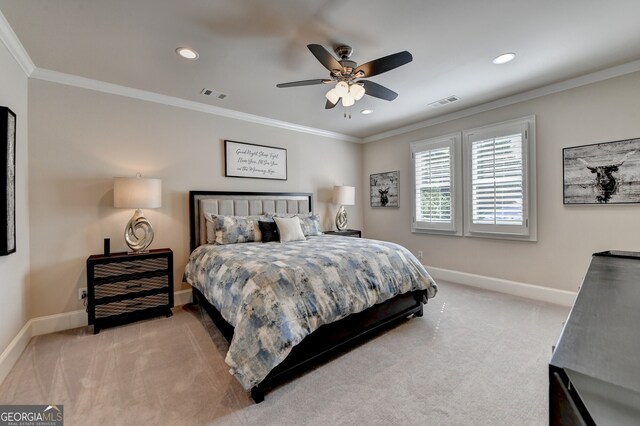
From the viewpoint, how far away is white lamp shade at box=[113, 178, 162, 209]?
2.89 metres

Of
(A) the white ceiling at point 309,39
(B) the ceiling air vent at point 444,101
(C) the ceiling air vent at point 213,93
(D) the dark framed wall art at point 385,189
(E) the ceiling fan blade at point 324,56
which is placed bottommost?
(D) the dark framed wall art at point 385,189

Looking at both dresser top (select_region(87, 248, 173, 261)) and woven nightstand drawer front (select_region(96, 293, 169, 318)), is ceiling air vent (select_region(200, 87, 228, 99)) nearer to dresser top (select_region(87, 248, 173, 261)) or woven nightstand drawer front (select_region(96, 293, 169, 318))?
dresser top (select_region(87, 248, 173, 261))

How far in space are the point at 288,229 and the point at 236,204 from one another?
941 millimetres

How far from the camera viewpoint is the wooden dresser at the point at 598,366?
0.44 meters

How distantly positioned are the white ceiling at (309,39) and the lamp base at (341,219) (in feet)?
7.90

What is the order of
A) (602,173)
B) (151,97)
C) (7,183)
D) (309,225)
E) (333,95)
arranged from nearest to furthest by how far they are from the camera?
(7,183) → (333,95) → (602,173) → (151,97) → (309,225)

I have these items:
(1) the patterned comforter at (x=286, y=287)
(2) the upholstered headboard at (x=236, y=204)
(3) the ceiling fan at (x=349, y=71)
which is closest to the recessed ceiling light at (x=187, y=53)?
(3) the ceiling fan at (x=349, y=71)

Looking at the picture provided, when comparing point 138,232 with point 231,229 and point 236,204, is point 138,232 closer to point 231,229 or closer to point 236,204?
point 231,229

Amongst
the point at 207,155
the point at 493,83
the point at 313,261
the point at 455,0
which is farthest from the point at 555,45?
the point at 207,155

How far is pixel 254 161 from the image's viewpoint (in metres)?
4.27

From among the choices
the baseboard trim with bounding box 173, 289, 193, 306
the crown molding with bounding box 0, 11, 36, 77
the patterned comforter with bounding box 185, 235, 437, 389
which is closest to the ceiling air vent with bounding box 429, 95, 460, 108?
the patterned comforter with bounding box 185, 235, 437, 389

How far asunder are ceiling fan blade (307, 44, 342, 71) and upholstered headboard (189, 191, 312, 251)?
2.37m

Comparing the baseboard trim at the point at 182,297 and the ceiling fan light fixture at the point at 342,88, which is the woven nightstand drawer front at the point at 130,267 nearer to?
the baseboard trim at the point at 182,297

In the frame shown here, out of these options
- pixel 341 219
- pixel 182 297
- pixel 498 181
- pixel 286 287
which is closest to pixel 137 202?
pixel 182 297
